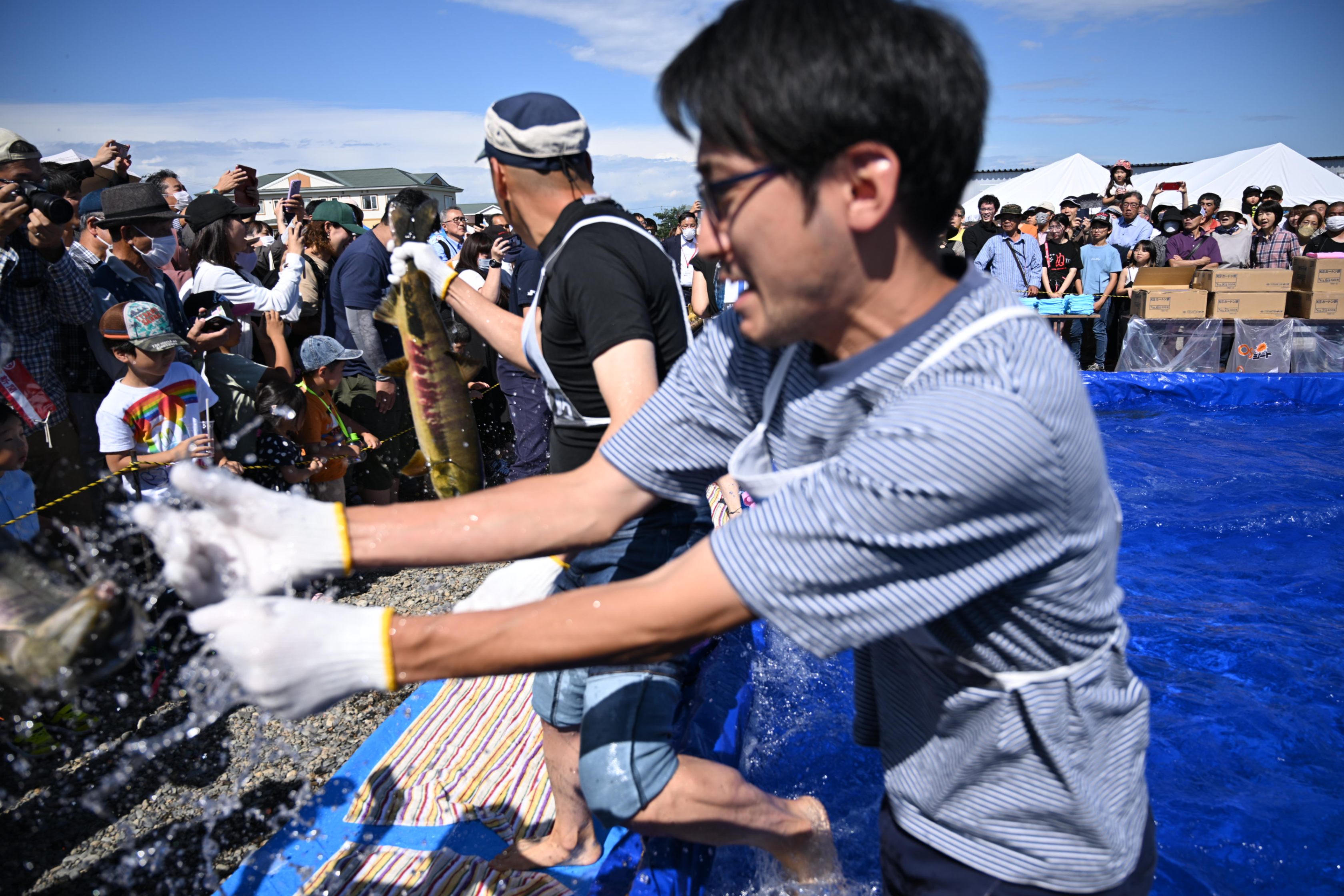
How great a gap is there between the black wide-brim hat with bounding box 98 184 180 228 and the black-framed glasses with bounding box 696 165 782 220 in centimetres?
435

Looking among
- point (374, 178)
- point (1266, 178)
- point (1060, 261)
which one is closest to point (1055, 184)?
point (1266, 178)

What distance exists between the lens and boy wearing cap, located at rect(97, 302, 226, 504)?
12.1ft

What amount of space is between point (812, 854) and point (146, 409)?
11.3 ft

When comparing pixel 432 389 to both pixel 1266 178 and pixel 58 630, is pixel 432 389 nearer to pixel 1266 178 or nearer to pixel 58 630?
pixel 58 630

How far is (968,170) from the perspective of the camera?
117 centimetres

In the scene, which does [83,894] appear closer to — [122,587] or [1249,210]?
[122,587]

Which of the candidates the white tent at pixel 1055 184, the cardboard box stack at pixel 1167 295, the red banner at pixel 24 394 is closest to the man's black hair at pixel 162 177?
the red banner at pixel 24 394

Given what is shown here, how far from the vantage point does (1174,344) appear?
9578 millimetres

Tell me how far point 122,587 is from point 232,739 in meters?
2.23

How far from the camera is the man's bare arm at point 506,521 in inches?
59.8

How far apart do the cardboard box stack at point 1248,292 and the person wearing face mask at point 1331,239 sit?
1521 mm

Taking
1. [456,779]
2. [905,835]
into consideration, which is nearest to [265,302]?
[456,779]

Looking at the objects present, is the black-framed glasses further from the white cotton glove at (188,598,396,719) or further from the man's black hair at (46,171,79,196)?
the man's black hair at (46,171,79,196)

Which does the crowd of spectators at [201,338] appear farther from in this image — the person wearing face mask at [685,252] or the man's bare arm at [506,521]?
the person wearing face mask at [685,252]
